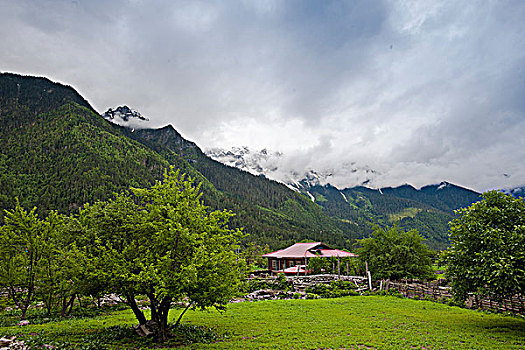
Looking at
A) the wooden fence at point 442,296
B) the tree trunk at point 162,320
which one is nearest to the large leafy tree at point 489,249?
the wooden fence at point 442,296

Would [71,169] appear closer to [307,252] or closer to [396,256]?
[307,252]

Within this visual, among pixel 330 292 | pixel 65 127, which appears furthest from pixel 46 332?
pixel 65 127

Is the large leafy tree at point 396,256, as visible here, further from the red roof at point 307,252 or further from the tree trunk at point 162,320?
the tree trunk at point 162,320

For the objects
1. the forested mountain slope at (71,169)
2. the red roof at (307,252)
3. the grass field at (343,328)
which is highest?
the forested mountain slope at (71,169)

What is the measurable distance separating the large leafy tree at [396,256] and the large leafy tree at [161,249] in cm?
2865

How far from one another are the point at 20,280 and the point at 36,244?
2417 millimetres

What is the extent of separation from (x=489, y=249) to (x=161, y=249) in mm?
17043

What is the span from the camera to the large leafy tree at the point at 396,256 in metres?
36.5

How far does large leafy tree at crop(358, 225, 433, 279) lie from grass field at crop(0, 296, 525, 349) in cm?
1281

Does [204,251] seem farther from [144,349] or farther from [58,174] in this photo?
[58,174]

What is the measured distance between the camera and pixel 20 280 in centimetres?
1942

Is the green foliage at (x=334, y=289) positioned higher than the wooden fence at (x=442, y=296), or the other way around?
the wooden fence at (x=442, y=296)

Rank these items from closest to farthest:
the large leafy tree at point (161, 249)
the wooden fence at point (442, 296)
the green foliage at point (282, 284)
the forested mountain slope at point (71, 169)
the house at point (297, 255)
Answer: the large leafy tree at point (161, 249)
the wooden fence at point (442, 296)
the green foliage at point (282, 284)
the house at point (297, 255)
the forested mountain slope at point (71, 169)

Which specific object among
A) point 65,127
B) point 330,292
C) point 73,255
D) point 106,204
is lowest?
point 330,292
